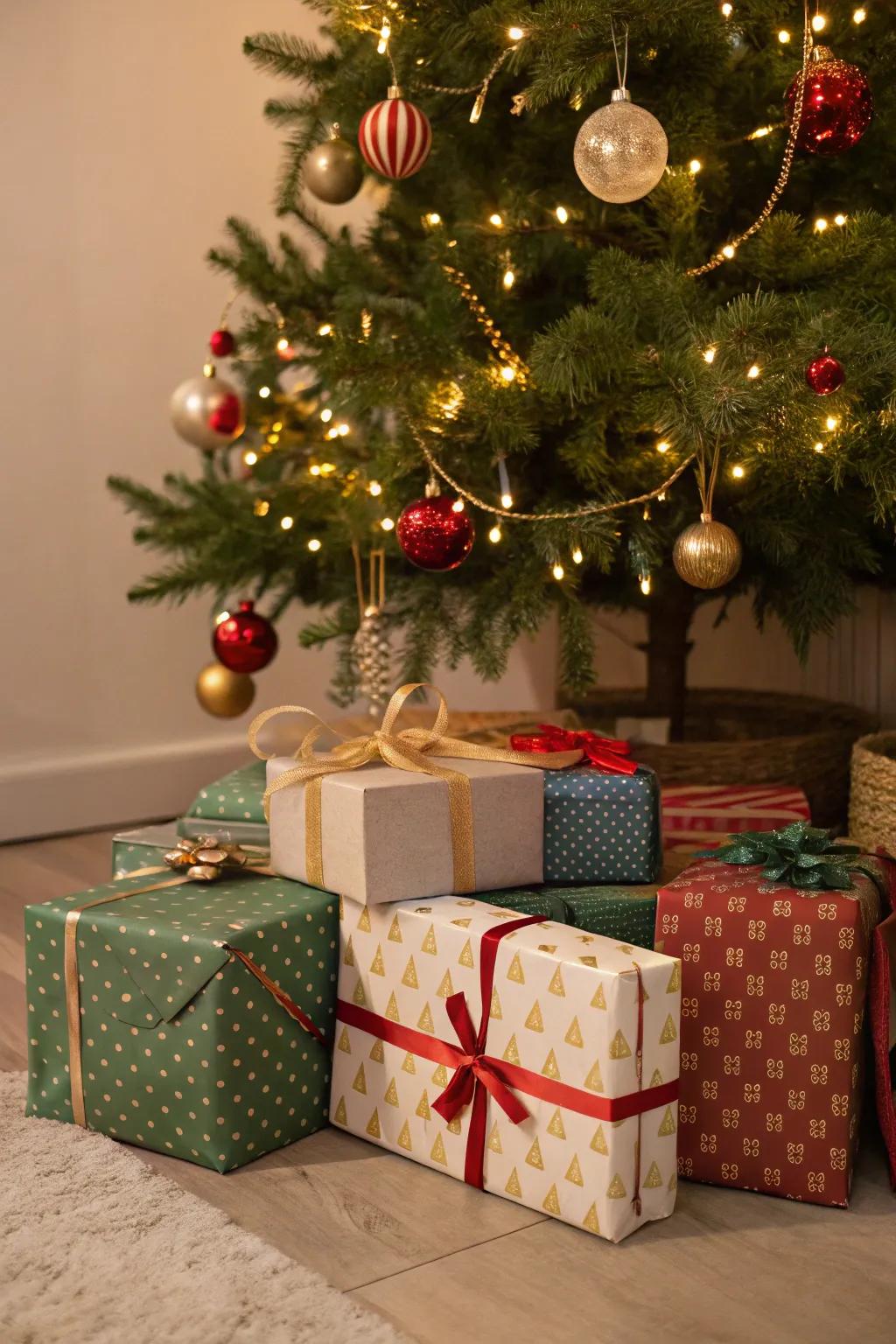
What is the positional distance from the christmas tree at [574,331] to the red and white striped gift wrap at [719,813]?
0.73ft

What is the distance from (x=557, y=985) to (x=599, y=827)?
0.28m

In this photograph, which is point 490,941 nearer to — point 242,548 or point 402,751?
point 402,751

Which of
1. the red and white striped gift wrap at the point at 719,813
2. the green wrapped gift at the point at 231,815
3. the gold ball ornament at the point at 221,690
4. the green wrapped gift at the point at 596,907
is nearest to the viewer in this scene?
the green wrapped gift at the point at 596,907

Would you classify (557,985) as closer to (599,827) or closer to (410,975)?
(410,975)

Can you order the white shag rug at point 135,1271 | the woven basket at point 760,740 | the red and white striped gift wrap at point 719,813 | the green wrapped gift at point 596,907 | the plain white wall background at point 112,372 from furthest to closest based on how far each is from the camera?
the plain white wall background at point 112,372, the woven basket at point 760,740, the red and white striped gift wrap at point 719,813, the green wrapped gift at point 596,907, the white shag rug at point 135,1271

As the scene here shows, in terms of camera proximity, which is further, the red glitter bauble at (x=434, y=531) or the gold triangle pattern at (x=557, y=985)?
the red glitter bauble at (x=434, y=531)

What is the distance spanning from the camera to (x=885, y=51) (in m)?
1.54

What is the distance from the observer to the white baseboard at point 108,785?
2.42m

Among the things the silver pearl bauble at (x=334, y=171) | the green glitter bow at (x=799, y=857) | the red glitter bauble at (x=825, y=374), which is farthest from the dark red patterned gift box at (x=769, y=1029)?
the silver pearl bauble at (x=334, y=171)

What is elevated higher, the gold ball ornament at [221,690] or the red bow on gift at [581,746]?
the gold ball ornament at [221,690]

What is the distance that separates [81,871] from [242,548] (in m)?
0.63

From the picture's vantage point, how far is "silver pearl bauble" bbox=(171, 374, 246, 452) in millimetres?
2146

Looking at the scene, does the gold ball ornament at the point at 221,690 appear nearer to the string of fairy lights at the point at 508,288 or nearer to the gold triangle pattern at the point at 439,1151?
the string of fairy lights at the point at 508,288

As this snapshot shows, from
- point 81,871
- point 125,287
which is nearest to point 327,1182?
point 81,871
